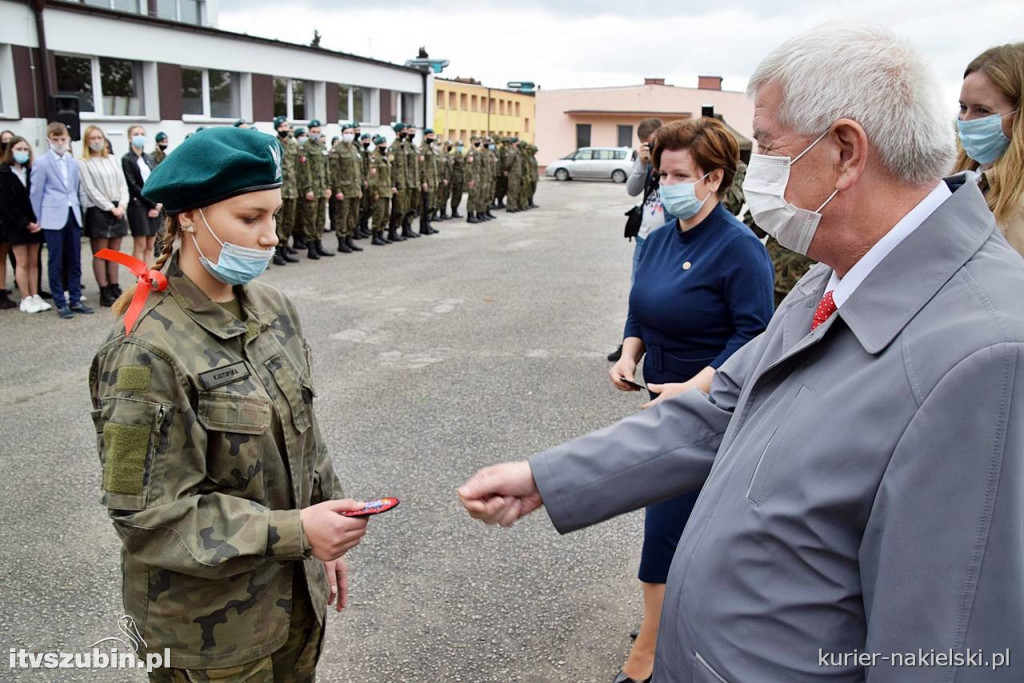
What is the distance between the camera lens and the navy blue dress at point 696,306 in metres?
3.02

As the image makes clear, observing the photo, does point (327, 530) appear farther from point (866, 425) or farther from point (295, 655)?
point (866, 425)

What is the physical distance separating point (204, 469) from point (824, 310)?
1.38 metres

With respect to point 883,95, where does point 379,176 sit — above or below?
above

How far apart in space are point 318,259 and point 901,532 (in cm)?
1285

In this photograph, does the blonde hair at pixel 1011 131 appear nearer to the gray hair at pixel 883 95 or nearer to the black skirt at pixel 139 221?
the gray hair at pixel 883 95

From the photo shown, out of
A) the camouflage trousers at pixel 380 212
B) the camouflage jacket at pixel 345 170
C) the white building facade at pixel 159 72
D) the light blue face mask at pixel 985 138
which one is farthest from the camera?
the camouflage trousers at pixel 380 212

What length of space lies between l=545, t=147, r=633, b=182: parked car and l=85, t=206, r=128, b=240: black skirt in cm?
2786

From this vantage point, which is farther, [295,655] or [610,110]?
[610,110]

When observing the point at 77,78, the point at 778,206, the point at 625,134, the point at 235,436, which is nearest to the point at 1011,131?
the point at 778,206

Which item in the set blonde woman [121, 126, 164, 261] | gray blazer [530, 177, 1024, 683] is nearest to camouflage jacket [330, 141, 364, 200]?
blonde woman [121, 126, 164, 261]

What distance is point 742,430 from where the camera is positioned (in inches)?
60.8

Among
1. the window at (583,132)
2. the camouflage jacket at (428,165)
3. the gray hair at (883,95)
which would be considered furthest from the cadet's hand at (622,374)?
the window at (583,132)

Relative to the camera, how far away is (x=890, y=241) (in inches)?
54.6

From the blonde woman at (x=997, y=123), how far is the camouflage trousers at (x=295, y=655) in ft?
8.26
